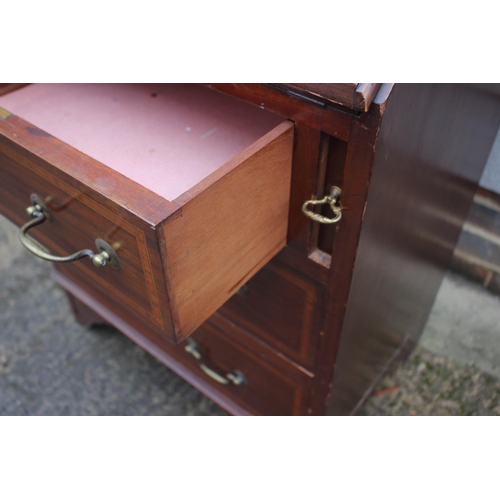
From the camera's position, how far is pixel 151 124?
583mm

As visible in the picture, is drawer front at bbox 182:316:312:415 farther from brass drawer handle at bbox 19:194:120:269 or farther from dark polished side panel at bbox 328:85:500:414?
brass drawer handle at bbox 19:194:120:269

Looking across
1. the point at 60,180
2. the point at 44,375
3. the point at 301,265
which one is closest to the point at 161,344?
the point at 44,375

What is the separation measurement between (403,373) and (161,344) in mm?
477

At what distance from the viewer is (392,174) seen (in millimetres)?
543

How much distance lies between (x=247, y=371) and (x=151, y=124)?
1.43 ft

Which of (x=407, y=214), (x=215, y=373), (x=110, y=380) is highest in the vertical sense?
(x=407, y=214)

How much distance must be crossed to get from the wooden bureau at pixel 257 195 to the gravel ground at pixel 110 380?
0.32 m

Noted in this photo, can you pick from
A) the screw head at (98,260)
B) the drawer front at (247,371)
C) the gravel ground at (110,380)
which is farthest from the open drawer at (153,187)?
the gravel ground at (110,380)

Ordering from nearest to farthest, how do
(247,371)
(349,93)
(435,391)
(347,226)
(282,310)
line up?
1. (349,93)
2. (347,226)
3. (282,310)
4. (247,371)
5. (435,391)

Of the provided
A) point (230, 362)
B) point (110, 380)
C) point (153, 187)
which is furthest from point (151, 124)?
point (110, 380)

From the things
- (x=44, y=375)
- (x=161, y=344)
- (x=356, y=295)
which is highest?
(x=356, y=295)

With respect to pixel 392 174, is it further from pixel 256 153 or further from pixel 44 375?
pixel 44 375

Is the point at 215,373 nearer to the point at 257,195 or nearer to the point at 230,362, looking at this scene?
the point at 230,362

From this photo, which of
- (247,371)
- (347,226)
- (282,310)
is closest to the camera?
(347,226)
